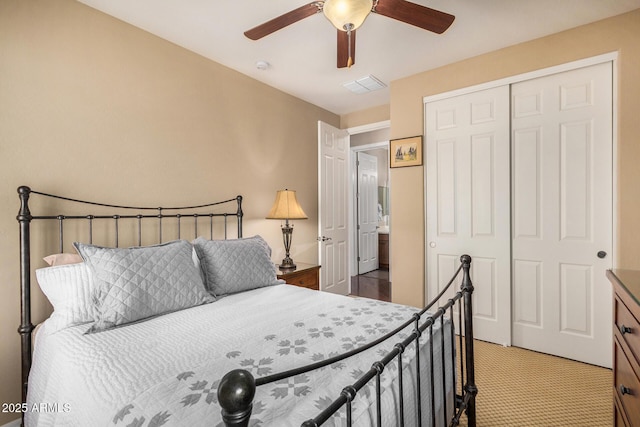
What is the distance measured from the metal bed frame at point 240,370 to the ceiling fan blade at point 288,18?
1.45m

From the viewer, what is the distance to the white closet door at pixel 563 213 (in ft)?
7.75

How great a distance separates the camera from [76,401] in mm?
1019

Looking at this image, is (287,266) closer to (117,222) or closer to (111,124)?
(117,222)

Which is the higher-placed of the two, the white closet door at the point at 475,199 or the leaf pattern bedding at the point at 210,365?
the white closet door at the point at 475,199

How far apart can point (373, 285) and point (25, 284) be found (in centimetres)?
420

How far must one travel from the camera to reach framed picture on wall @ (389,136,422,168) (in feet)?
10.4

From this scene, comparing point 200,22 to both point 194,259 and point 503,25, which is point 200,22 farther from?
point 503,25

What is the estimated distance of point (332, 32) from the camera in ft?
7.82

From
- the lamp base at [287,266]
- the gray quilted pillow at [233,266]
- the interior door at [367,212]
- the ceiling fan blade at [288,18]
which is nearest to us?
the ceiling fan blade at [288,18]

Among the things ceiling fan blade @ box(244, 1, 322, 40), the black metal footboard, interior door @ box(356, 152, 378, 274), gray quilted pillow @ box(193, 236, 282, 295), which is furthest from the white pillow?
interior door @ box(356, 152, 378, 274)

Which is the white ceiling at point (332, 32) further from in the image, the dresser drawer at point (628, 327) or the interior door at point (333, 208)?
the dresser drawer at point (628, 327)

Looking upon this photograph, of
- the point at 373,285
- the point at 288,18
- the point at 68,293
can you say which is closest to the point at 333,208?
the point at 373,285

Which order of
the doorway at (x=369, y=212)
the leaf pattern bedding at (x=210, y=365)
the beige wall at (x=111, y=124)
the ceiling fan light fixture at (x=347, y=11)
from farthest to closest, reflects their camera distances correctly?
the doorway at (x=369, y=212)
the beige wall at (x=111, y=124)
the ceiling fan light fixture at (x=347, y=11)
the leaf pattern bedding at (x=210, y=365)

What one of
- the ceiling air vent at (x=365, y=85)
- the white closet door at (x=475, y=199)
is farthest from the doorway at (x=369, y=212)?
the white closet door at (x=475, y=199)
